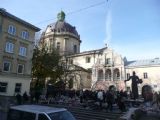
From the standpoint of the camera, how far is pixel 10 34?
34.8 metres

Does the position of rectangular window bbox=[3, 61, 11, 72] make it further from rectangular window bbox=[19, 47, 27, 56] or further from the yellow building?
rectangular window bbox=[19, 47, 27, 56]

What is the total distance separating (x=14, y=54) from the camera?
35031 millimetres

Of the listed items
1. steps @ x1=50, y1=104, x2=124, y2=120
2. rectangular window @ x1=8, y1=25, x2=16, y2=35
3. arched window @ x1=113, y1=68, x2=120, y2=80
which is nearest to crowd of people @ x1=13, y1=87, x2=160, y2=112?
steps @ x1=50, y1=104, x2=124, y2=120

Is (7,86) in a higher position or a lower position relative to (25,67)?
lower

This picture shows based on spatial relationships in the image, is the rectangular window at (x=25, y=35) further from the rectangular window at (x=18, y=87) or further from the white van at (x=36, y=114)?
the white van at (x=36, y=114)

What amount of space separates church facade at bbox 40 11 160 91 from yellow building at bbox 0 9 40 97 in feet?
23.3

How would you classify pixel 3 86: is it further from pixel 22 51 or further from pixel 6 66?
pixel 22 51

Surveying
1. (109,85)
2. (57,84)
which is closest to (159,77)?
(109,85)

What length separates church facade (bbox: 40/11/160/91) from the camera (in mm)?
48550

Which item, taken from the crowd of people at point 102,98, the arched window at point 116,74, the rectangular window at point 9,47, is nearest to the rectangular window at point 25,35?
the rectangular window at point 9,47

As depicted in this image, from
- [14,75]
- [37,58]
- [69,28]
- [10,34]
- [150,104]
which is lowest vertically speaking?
[150,104]

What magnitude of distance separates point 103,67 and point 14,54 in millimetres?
24824

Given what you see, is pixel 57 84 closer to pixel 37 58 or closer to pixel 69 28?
pixel 37 58

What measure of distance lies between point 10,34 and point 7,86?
8132 mm
